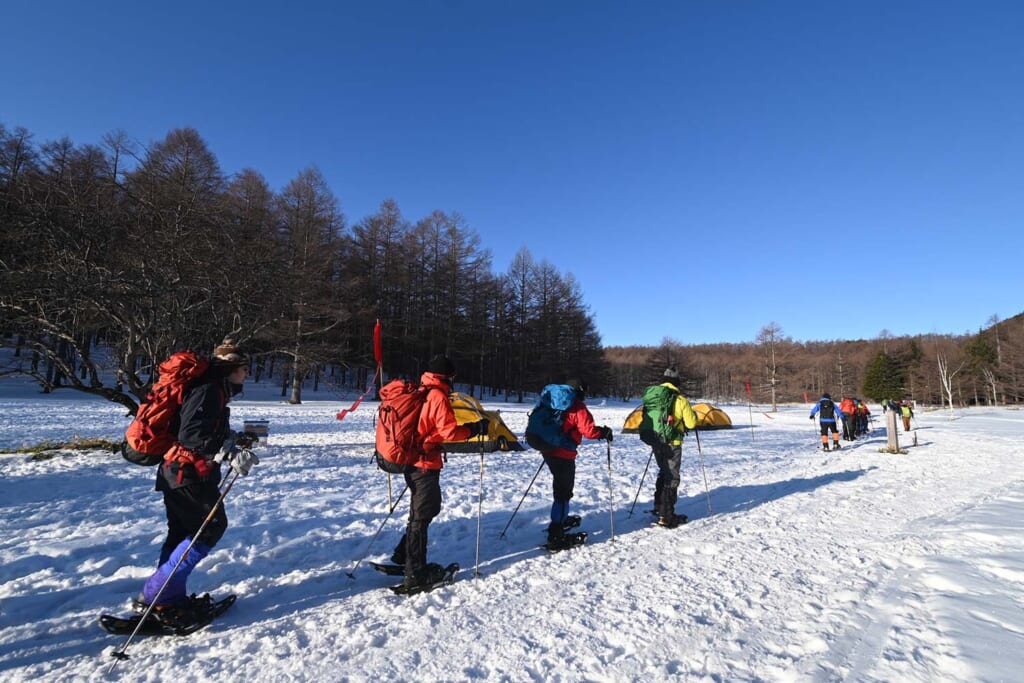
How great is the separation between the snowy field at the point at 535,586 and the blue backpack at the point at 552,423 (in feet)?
3.87

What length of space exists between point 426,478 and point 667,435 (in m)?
3.65

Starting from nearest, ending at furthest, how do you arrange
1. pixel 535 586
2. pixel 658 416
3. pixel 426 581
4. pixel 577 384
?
pixel 426 581, pixel 535 586, pixel 577 384, pixel 658 416

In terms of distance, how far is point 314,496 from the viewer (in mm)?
7129

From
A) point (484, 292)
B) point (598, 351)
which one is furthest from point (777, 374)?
point (484, 292)

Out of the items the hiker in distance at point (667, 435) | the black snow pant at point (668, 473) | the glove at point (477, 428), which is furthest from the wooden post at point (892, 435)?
the glove at point (477, 428)

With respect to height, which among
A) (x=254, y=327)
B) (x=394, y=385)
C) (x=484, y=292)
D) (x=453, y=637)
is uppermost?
(x=484, y=292)

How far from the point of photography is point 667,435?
648 cm

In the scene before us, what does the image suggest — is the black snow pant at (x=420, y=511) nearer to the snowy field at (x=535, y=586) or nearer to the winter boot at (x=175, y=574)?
the snowy field at (x=535, y=586)

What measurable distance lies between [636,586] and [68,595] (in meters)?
4.87

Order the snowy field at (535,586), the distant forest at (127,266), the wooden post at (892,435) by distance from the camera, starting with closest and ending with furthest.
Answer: the snowy field at (535,586), the distant forest at (127,266), the wooden post at (892,435)

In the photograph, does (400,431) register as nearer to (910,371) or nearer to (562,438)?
(562,438)

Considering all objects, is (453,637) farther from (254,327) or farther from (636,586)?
(254,327)

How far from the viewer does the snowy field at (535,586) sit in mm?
3066

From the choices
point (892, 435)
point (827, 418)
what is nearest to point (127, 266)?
point (827, 418)
